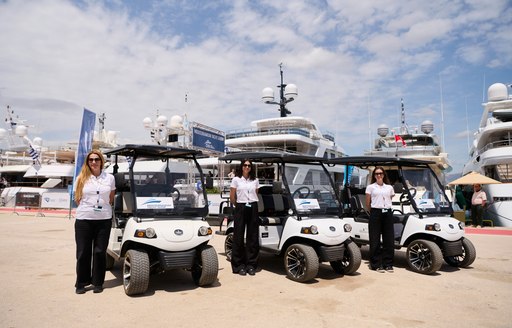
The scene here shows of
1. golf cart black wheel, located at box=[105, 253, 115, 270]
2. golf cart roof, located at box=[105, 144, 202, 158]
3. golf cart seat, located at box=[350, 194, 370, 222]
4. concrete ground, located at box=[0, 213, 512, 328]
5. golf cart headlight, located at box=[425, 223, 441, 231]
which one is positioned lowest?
concrete ground, located at box=[0, 213, 512, 328]

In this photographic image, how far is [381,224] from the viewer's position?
21.8ft

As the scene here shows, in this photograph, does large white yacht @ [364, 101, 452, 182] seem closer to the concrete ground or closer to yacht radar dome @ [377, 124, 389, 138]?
yacht radar dome @ [377, 124, 389, 138]

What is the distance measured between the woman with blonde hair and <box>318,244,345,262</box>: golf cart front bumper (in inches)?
128

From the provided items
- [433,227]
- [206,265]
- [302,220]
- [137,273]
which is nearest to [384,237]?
[433,227]

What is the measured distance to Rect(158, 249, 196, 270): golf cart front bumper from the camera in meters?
4.79

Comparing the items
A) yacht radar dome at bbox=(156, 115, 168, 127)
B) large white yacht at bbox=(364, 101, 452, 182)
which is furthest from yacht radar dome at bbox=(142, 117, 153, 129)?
large white yacht at bbox=(364, 101, 452, 182)

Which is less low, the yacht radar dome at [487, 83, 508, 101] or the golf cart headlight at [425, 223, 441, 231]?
the yacht radar dome at [487, 83, 508, 101]

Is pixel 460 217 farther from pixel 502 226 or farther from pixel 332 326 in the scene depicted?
pixel 332 326

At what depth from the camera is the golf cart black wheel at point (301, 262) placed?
549cm

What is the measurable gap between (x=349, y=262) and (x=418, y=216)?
5.79 feet

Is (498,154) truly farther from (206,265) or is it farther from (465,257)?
(206,265)

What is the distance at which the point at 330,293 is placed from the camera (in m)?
5.11

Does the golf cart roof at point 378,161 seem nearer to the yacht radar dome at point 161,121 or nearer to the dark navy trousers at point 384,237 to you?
the dark navy trousers at point 384,237

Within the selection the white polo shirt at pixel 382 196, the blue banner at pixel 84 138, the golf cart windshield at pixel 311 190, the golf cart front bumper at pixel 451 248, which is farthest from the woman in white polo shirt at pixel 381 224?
the blue banner at pixel 84 138
